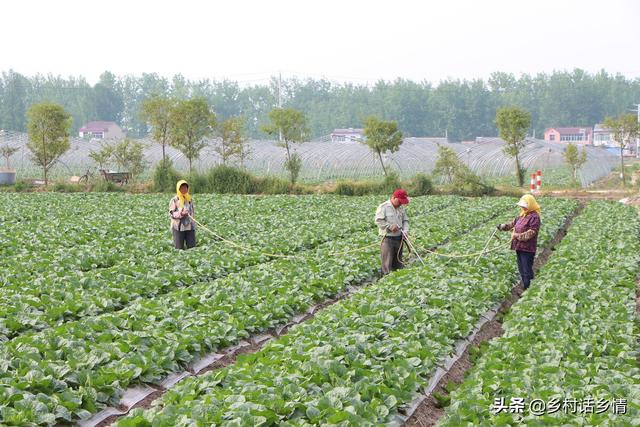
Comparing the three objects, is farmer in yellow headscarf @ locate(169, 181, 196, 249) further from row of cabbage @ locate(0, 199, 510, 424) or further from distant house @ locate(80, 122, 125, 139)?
distant house @ locate(80, 122, 125, 139)

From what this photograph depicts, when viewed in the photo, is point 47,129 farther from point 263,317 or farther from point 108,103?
point 108,103

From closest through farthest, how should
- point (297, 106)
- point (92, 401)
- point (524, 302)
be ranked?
point (92, 401)
point (524, 302)
point (297, 106)

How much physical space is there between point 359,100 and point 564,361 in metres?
136


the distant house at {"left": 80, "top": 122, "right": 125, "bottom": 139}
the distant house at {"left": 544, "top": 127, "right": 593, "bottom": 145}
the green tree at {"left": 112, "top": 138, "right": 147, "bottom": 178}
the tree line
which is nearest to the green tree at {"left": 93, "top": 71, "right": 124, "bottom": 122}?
the tree line

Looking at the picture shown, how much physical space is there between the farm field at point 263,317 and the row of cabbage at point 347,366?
2 cm

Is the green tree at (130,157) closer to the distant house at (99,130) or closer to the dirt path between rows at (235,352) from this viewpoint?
the dirt path between rows at (235,352)

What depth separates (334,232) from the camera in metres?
19.2

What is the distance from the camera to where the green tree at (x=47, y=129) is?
134 ft

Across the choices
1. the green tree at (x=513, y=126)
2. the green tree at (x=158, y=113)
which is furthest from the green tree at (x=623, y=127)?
the green tree at (x=158, y=113)

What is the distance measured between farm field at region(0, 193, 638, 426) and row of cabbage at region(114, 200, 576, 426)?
0.02 m

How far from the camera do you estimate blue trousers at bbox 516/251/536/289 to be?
41.0 feet

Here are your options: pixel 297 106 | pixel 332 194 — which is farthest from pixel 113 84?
pixel 332 194

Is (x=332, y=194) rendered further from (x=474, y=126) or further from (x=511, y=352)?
(x=474, y=126)

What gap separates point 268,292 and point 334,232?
846 centimetres
